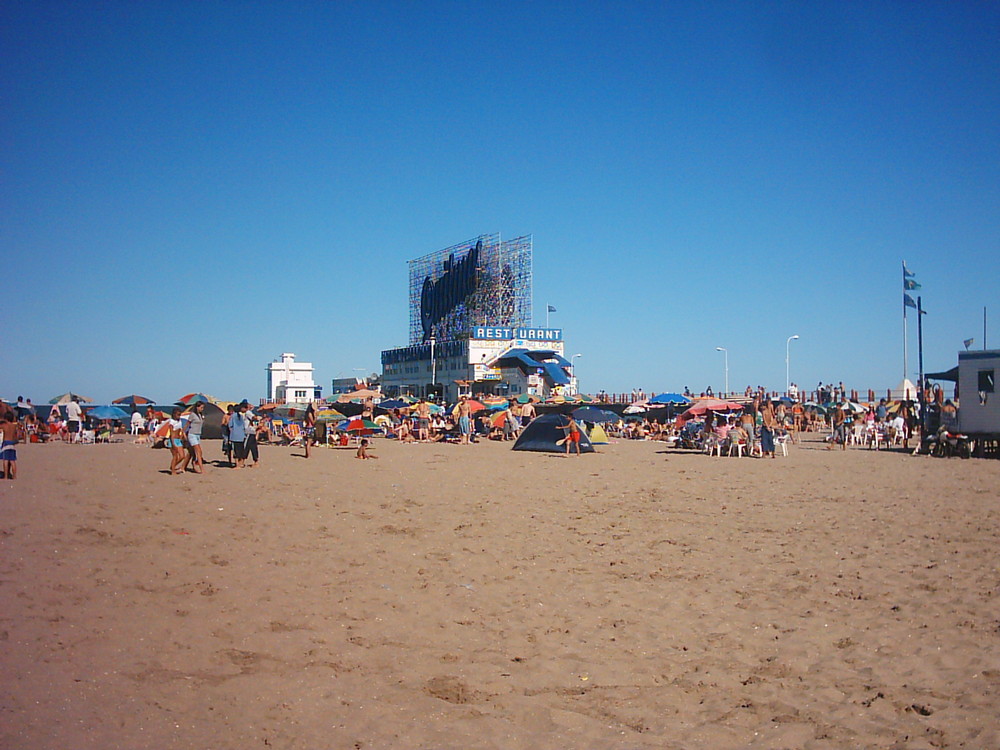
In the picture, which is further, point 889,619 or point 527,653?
point 889,619

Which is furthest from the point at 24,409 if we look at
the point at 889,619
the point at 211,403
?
the point at 889,619

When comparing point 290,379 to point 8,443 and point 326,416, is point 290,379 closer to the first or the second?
point 326,416

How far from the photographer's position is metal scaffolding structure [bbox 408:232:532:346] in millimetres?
79875

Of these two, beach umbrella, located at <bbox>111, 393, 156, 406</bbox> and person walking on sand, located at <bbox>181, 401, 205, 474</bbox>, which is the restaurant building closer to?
beach umbrella, located at <bbox>111, 393, 156, 406</bbox>

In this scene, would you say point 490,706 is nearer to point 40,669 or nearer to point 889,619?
point 40,669

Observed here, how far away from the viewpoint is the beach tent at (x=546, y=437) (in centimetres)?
2388

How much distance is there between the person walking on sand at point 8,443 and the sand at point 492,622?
1.81 meters

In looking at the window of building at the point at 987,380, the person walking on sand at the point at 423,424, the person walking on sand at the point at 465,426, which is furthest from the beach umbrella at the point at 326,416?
the window of building at the point at 987,380

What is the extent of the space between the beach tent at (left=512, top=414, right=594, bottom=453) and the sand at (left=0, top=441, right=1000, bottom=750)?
1101 cm

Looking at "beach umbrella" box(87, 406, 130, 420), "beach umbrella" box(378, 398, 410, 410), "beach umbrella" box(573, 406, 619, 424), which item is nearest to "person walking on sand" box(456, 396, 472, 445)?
"beach umbrella" box(573, 406, 619, 424)

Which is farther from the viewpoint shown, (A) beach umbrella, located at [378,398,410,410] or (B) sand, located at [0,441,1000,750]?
(A) beach umbrella, located at [378,398,410,410]

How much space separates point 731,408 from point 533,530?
73.2 feet

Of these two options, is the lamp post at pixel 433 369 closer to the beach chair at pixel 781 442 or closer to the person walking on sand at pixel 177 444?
the beach chair at pixel 781 442

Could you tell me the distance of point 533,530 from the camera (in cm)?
1048
